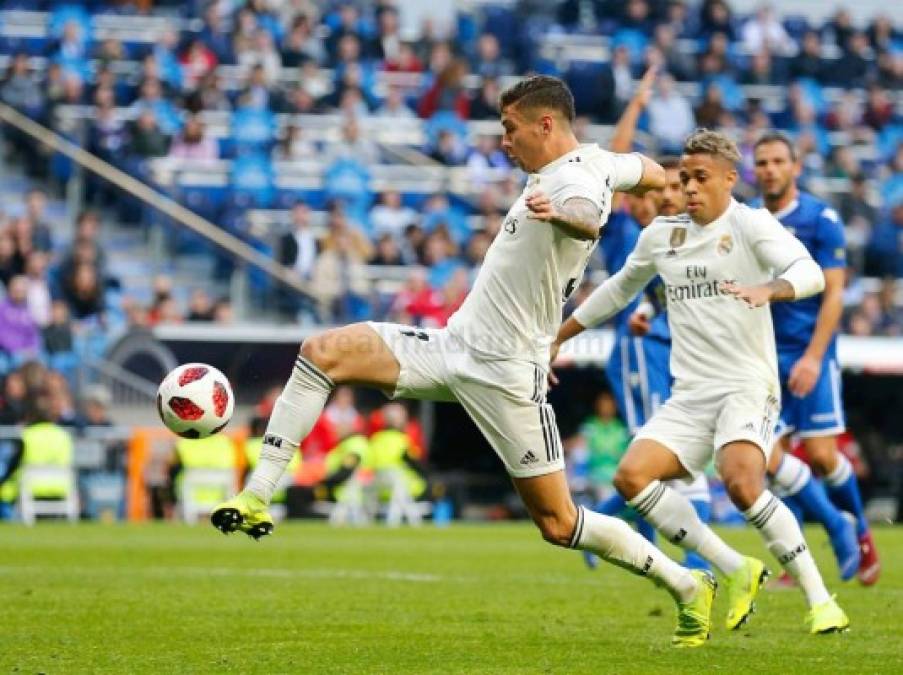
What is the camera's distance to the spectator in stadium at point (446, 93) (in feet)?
93.5

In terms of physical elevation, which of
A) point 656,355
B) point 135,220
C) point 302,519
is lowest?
point 302,519

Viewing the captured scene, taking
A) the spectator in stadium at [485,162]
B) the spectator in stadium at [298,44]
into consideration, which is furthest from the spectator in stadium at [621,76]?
the spectator in stadium at [298,44]

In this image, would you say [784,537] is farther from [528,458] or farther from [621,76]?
[621,76]

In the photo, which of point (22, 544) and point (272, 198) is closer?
point (22, 544)

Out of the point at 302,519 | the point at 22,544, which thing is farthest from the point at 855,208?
the point at 22,544

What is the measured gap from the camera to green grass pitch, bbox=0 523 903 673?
25.0ft

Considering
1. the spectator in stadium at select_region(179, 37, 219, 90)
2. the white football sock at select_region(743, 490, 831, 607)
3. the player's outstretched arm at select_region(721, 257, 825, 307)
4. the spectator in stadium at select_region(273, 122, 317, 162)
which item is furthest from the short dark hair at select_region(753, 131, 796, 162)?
the spectator in stadium at select_region(179, 37, 219, 90)

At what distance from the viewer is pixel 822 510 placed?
11.8 m

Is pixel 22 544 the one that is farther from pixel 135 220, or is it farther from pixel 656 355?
pixel 135 220

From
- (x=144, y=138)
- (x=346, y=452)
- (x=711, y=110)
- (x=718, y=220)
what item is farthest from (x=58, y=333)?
(x=718, y=220)

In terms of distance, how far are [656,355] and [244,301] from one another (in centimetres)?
1159

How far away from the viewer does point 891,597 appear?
11320 millimetres

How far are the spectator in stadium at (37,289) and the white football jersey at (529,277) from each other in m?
14.7

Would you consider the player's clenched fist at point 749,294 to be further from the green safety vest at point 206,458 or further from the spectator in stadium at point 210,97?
the spectator in stadium at point 210,97
